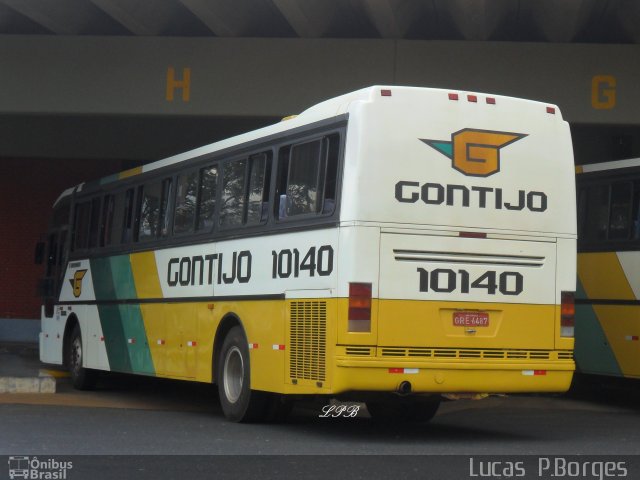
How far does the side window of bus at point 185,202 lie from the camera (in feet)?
50.6

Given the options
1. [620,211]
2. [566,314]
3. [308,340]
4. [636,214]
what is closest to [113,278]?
[308,340]

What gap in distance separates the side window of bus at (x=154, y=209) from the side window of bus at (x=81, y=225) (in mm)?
2465

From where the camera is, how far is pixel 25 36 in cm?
2109

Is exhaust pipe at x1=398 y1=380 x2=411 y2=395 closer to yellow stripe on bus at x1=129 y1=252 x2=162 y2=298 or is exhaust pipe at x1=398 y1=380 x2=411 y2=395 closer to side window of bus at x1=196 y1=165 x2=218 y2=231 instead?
side window of bus at x1=196 y1=165 x2=218 y2=231

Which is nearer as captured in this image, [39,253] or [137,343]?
[137,343]

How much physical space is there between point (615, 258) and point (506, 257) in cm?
509

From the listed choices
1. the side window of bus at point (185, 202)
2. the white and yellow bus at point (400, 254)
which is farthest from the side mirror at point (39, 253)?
the white and yellow bus at point (400, 254)

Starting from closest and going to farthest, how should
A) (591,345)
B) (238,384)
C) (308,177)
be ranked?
(308,177), (238,384), (591,345)

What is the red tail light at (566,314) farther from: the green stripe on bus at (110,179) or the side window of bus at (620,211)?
the green stripe on bus at (110,179)

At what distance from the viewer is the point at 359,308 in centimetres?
1173

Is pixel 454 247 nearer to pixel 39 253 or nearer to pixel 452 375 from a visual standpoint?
pixel 452 375

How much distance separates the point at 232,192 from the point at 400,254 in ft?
9.81

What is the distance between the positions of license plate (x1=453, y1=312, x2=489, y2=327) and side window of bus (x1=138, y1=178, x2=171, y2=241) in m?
5.07

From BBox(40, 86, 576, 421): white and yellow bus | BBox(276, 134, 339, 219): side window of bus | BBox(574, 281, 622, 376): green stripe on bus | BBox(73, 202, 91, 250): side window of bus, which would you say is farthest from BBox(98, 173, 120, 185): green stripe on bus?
BBox(574, 281, 622, 376): green stripe on bus
